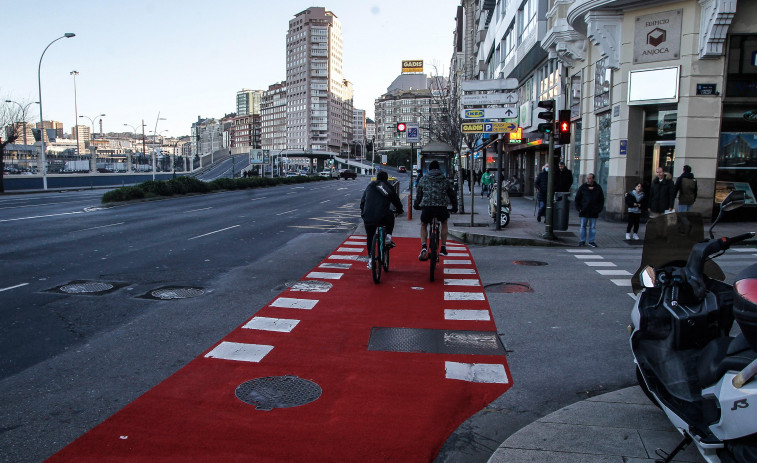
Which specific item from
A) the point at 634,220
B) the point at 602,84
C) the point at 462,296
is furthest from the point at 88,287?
the point at 602,84

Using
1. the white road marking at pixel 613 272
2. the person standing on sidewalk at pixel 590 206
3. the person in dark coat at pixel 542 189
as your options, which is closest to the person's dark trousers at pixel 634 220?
the person standing on sidewalk at pixel 590 206

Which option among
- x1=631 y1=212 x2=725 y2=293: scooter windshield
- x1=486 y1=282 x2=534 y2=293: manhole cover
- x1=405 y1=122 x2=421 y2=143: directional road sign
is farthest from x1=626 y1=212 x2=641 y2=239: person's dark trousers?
x1=631 y1=212 x2=725 y2=293: scooter windshield

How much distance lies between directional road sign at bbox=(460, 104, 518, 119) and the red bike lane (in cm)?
940

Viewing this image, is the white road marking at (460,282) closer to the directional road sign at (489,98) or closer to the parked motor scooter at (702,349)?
the parked motor scooter at (702,349)

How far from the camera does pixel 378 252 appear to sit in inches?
367

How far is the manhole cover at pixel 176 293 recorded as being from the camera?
8.03m

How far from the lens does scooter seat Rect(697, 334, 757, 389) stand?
2.94 m

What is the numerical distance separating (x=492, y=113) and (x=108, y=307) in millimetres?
11943

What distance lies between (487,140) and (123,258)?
15.2 metres

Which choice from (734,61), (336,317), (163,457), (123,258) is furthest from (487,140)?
(163,457)

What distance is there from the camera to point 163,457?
3.57 metres

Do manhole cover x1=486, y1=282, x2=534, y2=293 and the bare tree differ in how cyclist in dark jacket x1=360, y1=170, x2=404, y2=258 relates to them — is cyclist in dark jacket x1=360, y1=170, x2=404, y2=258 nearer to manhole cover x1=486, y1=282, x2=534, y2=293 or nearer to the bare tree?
manhole cover x1=486, y1=282, x2=534, y2=293

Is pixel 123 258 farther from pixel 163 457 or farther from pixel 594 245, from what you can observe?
pixel 594 245

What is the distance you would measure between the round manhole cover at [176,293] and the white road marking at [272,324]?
1.74 meters
